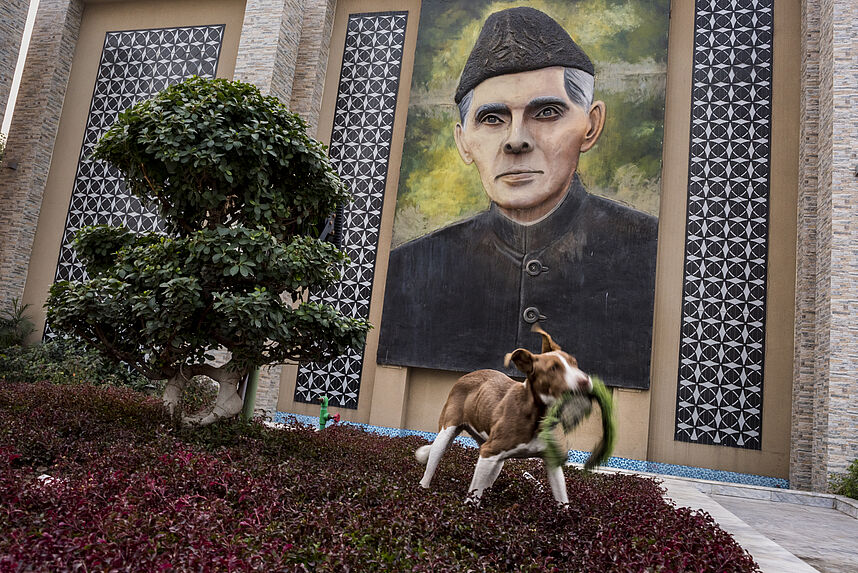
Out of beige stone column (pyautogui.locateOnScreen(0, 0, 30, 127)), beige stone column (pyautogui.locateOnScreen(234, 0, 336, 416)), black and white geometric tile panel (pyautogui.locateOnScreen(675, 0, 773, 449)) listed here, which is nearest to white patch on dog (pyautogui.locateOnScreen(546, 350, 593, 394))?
black and white geometric tile panel (pyautogui.locateOnScreen(675, 0, 773, 449))

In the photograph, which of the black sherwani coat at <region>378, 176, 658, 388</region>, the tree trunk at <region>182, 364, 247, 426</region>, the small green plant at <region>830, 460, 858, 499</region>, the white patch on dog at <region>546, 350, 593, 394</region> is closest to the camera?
the white patch on dog at <region>546, 350, 593, 394</region>

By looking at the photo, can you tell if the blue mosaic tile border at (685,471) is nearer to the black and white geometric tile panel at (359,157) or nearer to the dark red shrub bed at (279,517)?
the black and white geometric tile panel at (359,157)

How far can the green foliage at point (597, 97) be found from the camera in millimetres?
11055

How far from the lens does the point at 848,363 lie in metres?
8.98

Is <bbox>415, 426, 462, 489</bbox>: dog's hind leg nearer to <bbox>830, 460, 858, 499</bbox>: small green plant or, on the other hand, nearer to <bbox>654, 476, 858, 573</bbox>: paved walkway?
<bbox>654, 476, 858, 573</bbox>: paved walkway

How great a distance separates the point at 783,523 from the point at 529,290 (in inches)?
212

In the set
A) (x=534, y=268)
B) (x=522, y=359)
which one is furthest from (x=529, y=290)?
(x=522, y=359)

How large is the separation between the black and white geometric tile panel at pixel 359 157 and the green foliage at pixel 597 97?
0.65 meters

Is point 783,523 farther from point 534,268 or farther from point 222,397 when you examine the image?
point 222,397

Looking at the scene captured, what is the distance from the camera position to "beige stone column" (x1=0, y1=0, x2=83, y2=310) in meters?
13.3

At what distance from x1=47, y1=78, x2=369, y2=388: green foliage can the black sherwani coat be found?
5417mm

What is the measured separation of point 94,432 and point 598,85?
32.1ft

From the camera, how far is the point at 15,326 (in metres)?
12.8

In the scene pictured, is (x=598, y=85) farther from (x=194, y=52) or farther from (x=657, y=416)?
(x=194, y=52)
